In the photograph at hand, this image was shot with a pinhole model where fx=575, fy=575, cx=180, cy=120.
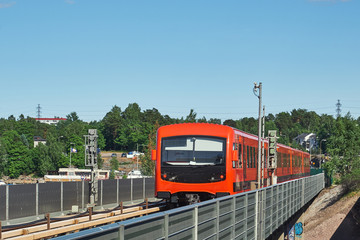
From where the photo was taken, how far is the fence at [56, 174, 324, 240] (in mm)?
6008

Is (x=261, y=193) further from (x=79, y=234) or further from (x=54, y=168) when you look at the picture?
(x=54, y=168)

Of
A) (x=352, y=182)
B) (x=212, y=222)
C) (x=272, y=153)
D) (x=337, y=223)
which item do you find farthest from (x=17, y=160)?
(x=212, y=222)

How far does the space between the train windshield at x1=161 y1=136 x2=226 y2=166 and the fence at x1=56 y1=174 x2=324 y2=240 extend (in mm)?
2434

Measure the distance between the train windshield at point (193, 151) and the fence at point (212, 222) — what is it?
7.99ft

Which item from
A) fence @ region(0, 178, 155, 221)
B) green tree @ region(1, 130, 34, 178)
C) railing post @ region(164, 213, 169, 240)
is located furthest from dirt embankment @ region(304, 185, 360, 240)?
green tree @ region(1, 130, 34, 178)

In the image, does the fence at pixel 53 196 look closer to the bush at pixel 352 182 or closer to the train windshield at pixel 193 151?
the train windshield at pixel 193 151

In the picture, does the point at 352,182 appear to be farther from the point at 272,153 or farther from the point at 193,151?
the point at 193,151

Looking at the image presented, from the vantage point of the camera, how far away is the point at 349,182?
72938mm


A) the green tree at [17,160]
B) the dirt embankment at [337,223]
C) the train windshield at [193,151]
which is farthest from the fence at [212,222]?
the green tree at [17,160]

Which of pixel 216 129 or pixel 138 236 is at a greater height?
pixel 216 129

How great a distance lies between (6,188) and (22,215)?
1.52 meters

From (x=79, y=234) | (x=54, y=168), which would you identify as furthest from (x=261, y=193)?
(x=54, y=168)

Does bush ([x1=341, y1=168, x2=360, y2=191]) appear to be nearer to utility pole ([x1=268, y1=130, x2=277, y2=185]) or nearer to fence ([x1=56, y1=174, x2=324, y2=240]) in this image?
utility pole ([x1=268, y1=130, x2=277, y2=185])

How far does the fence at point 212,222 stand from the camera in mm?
6008
